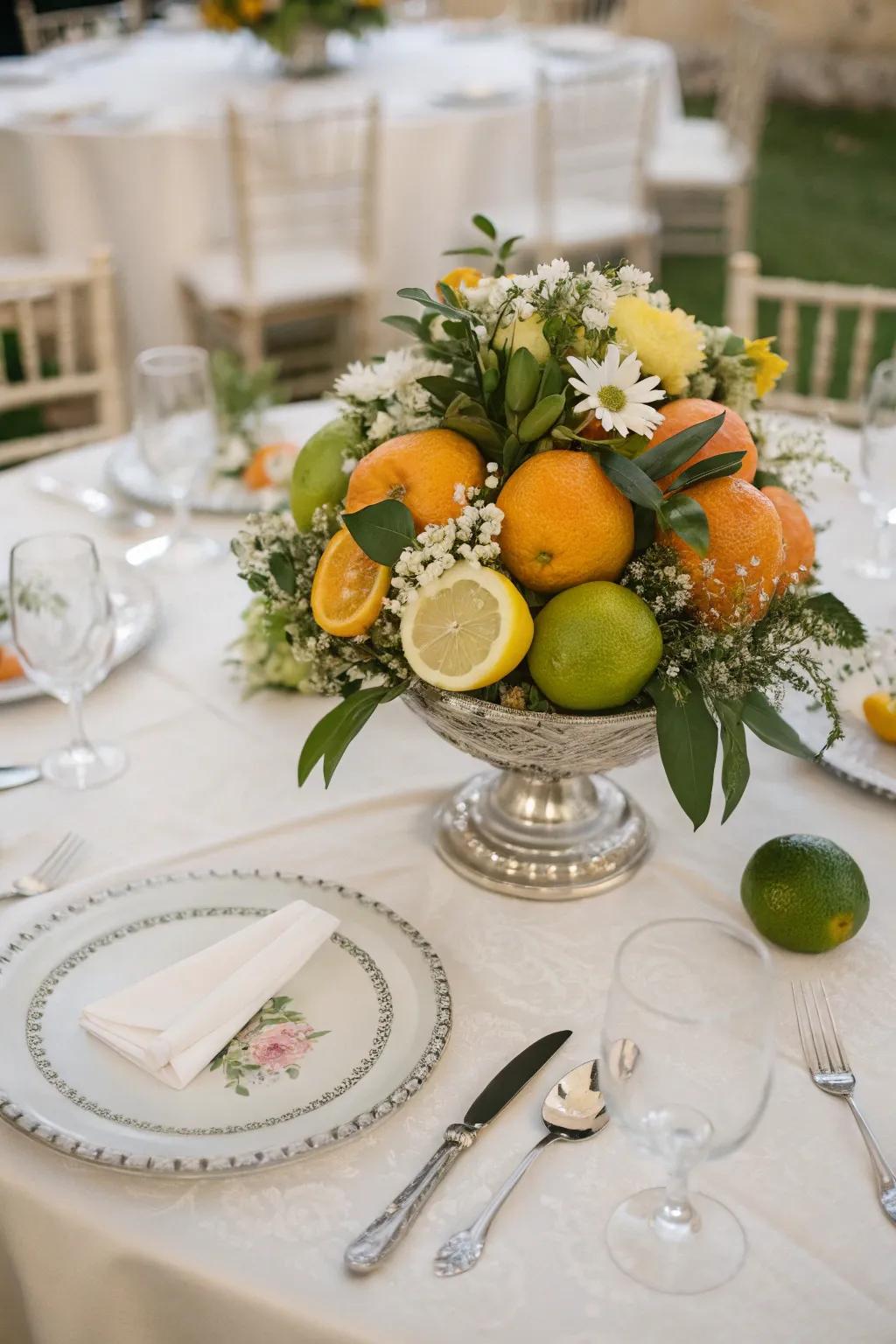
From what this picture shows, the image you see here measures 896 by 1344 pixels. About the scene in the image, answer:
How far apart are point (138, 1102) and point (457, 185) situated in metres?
3.41

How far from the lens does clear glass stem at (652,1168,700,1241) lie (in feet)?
2.49

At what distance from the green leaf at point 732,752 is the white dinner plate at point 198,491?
81cm

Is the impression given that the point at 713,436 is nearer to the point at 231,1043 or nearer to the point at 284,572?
the point at 284,572

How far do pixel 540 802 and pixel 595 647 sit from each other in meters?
0.25

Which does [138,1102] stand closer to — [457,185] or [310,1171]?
[310,1171]

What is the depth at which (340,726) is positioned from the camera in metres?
0.98

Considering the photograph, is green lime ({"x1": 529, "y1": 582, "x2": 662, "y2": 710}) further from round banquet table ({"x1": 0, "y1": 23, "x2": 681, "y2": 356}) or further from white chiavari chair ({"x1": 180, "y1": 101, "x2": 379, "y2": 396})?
round banquet table ({"x1": 0, "y1": 23, "x2": 681, "y2": 356})

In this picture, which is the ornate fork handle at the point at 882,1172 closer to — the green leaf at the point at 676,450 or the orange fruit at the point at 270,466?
the green leaf at the point at 676,450

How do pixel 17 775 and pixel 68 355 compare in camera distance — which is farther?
pixel 68 355

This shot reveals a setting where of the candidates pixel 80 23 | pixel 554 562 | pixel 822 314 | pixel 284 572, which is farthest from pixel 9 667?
pixel 80 23

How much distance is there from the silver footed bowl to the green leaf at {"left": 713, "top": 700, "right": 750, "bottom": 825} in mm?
51

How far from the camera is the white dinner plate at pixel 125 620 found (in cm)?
131

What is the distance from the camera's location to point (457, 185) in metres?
3.79

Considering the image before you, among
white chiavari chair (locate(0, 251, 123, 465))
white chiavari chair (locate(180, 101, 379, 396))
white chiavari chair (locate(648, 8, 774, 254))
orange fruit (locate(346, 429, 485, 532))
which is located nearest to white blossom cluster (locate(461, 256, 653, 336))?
orange fruit (locate(346, 429, 485, 532))
